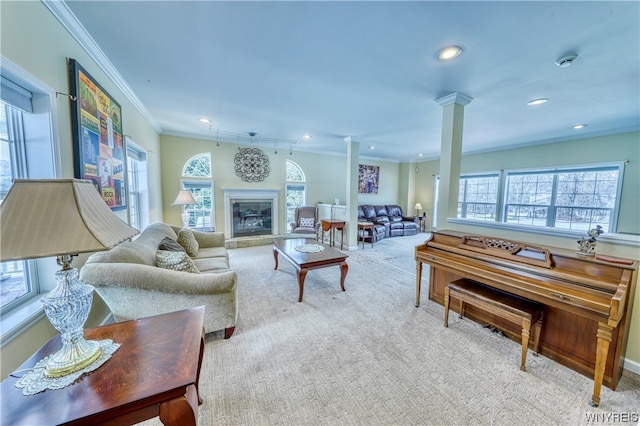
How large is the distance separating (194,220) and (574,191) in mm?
8052

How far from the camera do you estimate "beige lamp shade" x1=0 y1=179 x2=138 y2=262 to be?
0.73m

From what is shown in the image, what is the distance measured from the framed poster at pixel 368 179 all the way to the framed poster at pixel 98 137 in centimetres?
581

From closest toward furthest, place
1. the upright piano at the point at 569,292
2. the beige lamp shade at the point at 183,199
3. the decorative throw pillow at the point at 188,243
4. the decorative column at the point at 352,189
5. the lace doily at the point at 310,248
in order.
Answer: the upright piano at the point at 569,292
the decorative throw pillow at the point at 188,243
the lace doily at the point at 310,248
the beige lamp shade at the point at 183,199
the decorative column at the point at 352,189

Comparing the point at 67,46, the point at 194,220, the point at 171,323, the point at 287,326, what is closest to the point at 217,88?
the point at 67,46

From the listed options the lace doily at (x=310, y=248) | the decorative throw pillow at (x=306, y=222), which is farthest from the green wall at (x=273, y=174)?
the lace doily at (x=310, y=248)

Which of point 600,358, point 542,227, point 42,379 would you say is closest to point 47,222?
point 42,379

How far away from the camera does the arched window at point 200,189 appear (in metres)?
4.94

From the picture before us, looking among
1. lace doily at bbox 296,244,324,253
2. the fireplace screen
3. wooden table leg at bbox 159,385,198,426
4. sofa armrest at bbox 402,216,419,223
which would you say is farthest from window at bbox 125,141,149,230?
sofa armrest at bbox 402,216,419,223

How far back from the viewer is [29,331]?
1.30 meters

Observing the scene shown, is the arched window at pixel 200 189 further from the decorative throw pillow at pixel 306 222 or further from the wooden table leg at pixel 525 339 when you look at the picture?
the wooden table leg at pixel 525 339

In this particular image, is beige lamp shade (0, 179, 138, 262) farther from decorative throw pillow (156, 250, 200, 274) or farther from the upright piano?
the upright piano

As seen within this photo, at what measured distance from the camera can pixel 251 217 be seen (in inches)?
222

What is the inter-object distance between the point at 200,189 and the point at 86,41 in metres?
3.45

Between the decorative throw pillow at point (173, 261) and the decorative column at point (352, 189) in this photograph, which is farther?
the decorative column at point (352, 189)
